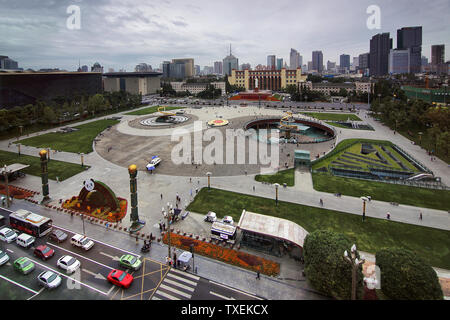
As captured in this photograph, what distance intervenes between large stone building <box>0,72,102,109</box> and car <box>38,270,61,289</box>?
303 ft

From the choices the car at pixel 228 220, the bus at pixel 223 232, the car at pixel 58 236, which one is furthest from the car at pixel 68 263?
the car at pixel 228 220

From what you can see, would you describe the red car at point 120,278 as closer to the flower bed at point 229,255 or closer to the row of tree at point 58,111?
the flower bed at point 229,255

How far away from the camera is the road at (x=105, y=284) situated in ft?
69.5

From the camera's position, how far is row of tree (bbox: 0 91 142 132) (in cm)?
7306

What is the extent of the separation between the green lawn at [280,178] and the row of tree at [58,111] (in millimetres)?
71164

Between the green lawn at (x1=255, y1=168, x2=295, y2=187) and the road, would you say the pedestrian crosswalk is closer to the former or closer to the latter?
the road

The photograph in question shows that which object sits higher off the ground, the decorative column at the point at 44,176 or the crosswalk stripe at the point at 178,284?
the decorative column at the point at 44,176

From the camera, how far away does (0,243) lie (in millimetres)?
27844

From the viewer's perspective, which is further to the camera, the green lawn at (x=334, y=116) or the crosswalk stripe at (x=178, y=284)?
the green lawn at (x=334, y=116)

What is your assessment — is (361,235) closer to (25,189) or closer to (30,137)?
(25,189)

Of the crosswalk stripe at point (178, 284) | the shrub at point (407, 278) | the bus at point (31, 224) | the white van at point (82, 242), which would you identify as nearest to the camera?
the shrub at point (407, 278)

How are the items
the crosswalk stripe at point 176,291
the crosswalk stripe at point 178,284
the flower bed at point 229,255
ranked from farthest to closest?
1. the flower bed at point 229,255
2. the crosswalk stripe at point 178,284
3. the crosswalk stripe at point 176,291

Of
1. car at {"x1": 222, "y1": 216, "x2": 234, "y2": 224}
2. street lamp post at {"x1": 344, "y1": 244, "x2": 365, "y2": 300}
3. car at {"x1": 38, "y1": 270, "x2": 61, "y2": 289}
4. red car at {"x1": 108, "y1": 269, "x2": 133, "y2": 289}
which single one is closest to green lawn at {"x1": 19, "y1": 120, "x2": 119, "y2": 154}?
car at {"x1": 38, "y1": 270, "x2": 61, "y2": 289}
